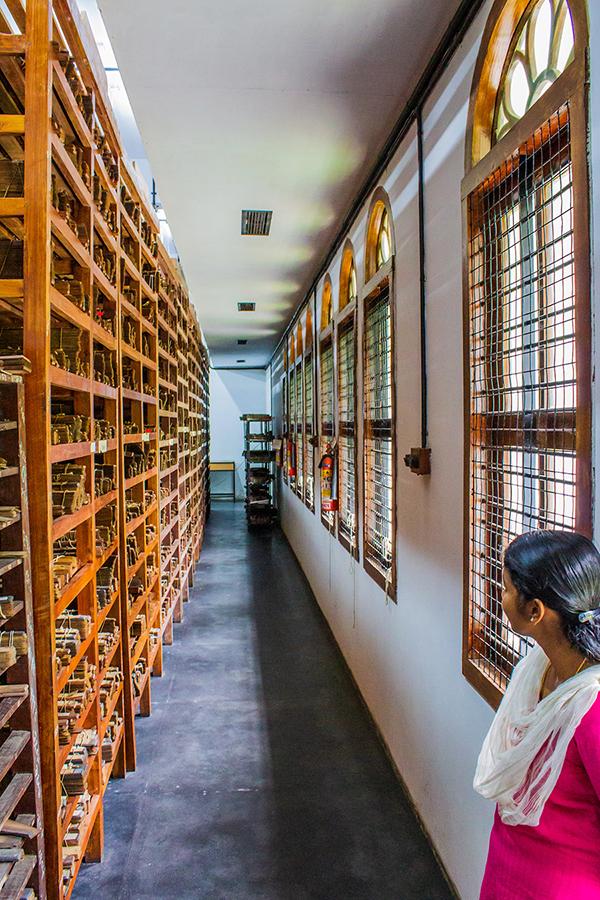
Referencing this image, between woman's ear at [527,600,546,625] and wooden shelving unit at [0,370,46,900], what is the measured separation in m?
1.27

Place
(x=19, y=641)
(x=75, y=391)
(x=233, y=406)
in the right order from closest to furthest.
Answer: (x=19, y=641) → (x=75, y=391) → (x=233, y=406)

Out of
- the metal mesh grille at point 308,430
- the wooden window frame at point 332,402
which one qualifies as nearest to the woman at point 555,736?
the wooden window frame at point 332,402

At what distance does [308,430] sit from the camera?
24.6 ft

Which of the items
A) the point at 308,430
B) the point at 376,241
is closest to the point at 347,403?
the point at 376,241

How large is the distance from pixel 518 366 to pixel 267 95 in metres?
1.91

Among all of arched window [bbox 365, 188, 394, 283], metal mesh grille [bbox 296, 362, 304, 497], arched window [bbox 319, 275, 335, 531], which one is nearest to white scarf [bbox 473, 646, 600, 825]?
arched window [bbox 365, 188, 394, 283]

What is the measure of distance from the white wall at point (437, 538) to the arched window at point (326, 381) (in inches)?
88.8

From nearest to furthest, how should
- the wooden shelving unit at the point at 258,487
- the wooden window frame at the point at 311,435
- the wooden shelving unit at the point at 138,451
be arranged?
the wooden shelving unit at the point at 138,451
the wooden window frame at the point at 311,435
the wooden shelving unit at the point at 258,487

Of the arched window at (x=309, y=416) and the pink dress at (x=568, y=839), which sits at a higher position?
the arched window at (x=309, y=416)

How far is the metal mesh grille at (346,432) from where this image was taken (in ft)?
15.7

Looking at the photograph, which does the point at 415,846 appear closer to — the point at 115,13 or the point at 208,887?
the point at 208,887

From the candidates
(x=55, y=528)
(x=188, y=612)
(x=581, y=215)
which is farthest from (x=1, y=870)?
(x=188, y=612)

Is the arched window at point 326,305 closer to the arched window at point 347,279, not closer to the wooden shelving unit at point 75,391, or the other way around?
the arched window at point 347,279

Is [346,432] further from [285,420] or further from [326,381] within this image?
[285,420]
